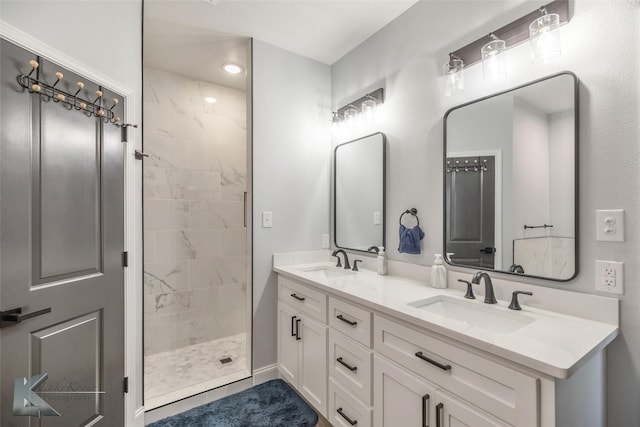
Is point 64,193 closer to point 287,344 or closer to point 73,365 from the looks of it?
point 73,365

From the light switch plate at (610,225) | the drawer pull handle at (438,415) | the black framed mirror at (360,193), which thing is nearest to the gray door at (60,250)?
the drawer pull handle at (438,415)

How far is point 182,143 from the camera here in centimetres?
297

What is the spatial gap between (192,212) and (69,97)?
171 centimetres

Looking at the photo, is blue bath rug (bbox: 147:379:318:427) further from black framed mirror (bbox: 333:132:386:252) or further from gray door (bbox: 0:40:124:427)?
black framed mirror (bbox: 333:132:386:252)

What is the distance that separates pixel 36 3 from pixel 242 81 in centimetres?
196

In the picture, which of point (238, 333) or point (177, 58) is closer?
point (177, 58)

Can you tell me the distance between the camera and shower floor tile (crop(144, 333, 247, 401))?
2.25 metres

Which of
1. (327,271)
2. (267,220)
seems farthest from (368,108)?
(327,271)

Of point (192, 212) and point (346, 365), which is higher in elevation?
point (192, 212)

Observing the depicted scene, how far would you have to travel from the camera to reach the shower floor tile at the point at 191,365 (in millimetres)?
2250

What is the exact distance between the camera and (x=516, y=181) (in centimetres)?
144

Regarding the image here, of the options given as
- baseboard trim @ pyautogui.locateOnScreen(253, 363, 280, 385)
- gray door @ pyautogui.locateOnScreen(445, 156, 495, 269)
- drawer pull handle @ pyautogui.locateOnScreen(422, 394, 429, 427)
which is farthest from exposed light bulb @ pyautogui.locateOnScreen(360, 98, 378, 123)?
baseboard trim @ pyautogui.locateOnScreen(253, 363, 280, 385)

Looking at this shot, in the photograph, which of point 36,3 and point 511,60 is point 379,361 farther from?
point 36,3

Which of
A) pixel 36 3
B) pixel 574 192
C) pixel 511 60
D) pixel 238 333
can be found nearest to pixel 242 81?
pixel 36 3
